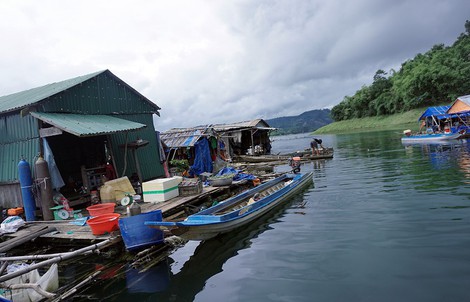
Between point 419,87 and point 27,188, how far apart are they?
7105 centimetres

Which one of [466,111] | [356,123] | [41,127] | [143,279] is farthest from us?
[356,123]

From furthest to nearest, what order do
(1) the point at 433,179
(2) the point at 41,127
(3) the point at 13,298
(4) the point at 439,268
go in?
(1) the point at 433,179, (2) the point at 41,127, (4) the point at 439,268, (3) the point at 13,298

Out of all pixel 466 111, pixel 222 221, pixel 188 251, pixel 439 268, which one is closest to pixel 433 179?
pixel 439 268

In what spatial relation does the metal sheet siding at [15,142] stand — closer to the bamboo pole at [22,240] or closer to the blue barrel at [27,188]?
the blue barrel at [27,188]

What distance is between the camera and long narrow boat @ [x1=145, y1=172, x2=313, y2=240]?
7793 mm

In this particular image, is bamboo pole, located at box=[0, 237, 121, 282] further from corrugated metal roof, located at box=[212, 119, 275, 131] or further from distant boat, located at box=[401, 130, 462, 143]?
distant boat, located at box=[401, 130, 462, 143]

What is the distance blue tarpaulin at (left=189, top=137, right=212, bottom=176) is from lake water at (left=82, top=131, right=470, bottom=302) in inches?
412

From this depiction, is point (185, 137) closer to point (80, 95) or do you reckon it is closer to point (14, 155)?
point (80, 95)

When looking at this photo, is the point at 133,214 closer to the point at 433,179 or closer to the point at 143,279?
the point at 143,279

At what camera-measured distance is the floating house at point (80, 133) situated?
11.1m

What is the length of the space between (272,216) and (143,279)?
18.6 feet

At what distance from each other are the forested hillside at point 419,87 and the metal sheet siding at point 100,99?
63.2 m

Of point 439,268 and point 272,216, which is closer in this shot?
point 439,268

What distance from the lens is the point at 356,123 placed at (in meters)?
85.8
